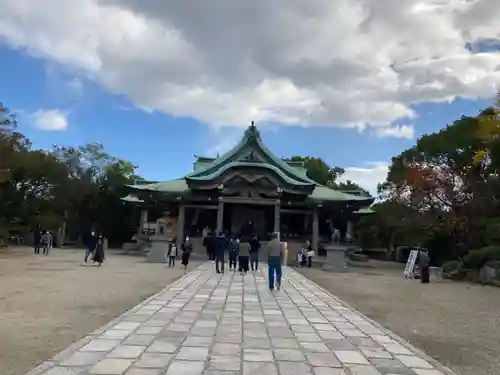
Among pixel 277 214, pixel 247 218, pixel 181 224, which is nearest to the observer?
pixel 277 214

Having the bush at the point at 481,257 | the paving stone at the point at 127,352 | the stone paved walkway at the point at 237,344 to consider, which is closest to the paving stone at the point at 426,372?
the stone paved walkway at the point at 237,344

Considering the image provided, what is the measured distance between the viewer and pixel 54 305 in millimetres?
10047

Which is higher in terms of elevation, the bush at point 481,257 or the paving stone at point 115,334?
the bush at point 481,257

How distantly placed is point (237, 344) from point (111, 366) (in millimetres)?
1867

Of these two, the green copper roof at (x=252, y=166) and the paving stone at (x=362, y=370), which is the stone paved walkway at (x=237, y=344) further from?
the green copper roof at (x=252, y=166)

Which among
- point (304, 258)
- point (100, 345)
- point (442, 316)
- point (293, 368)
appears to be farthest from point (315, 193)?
point (293, 368)

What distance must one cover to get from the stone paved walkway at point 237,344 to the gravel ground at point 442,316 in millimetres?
519

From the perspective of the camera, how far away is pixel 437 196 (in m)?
27.5

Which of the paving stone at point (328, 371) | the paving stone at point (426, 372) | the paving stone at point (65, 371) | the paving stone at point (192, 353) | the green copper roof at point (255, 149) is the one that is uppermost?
the green copper roof at point (255, 149)

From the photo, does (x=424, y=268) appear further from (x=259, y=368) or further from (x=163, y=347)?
(x=259, y=368)

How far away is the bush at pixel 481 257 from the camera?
68.0ft

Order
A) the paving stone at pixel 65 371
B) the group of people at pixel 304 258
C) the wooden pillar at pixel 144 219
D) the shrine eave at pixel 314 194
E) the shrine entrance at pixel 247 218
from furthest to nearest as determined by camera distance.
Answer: the wooden pillar at pixel 144 219 < the shrine entrance at pixel 247 218 < the shrine eave at pixel 314 194 < the group of people at pixel 304 258 < the paving stone at pixel 65 371

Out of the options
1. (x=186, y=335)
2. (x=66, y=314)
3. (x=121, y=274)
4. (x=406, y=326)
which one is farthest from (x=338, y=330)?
(x=121, y=274)

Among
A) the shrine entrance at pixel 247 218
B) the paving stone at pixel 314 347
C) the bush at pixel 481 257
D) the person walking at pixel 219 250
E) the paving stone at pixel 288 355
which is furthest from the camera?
the shrine entrance at pixel 247 218
